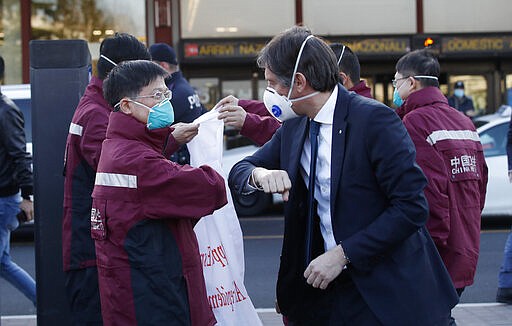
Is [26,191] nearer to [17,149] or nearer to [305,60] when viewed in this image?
[17,149]

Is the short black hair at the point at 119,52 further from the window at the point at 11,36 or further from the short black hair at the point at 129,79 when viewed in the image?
the window at the point at 11,36

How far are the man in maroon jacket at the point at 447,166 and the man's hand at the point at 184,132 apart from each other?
1.33 m

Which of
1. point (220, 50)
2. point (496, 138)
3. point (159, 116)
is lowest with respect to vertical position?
point (496, 138)

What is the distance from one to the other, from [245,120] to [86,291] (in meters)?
1.23

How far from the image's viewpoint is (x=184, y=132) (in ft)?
14.2

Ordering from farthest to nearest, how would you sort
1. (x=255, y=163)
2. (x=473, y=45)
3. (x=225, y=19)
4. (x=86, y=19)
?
(x=225, y=19)
(x=86, y=19)
(x=473, y=45)
(x=255, y=163)

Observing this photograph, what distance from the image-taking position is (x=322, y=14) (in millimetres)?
20000

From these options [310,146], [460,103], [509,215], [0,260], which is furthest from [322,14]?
[310,146]

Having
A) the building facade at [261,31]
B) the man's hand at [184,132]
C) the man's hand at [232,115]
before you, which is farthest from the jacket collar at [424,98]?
the building facade at [261,31]

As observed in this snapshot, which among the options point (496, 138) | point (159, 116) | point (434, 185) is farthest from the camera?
point (496, 138)

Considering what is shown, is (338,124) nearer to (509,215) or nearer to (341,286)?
(341,286)

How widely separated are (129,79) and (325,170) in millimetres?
1139

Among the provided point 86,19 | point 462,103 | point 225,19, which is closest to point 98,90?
point 462,103

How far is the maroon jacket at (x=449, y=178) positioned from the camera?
484 cm
